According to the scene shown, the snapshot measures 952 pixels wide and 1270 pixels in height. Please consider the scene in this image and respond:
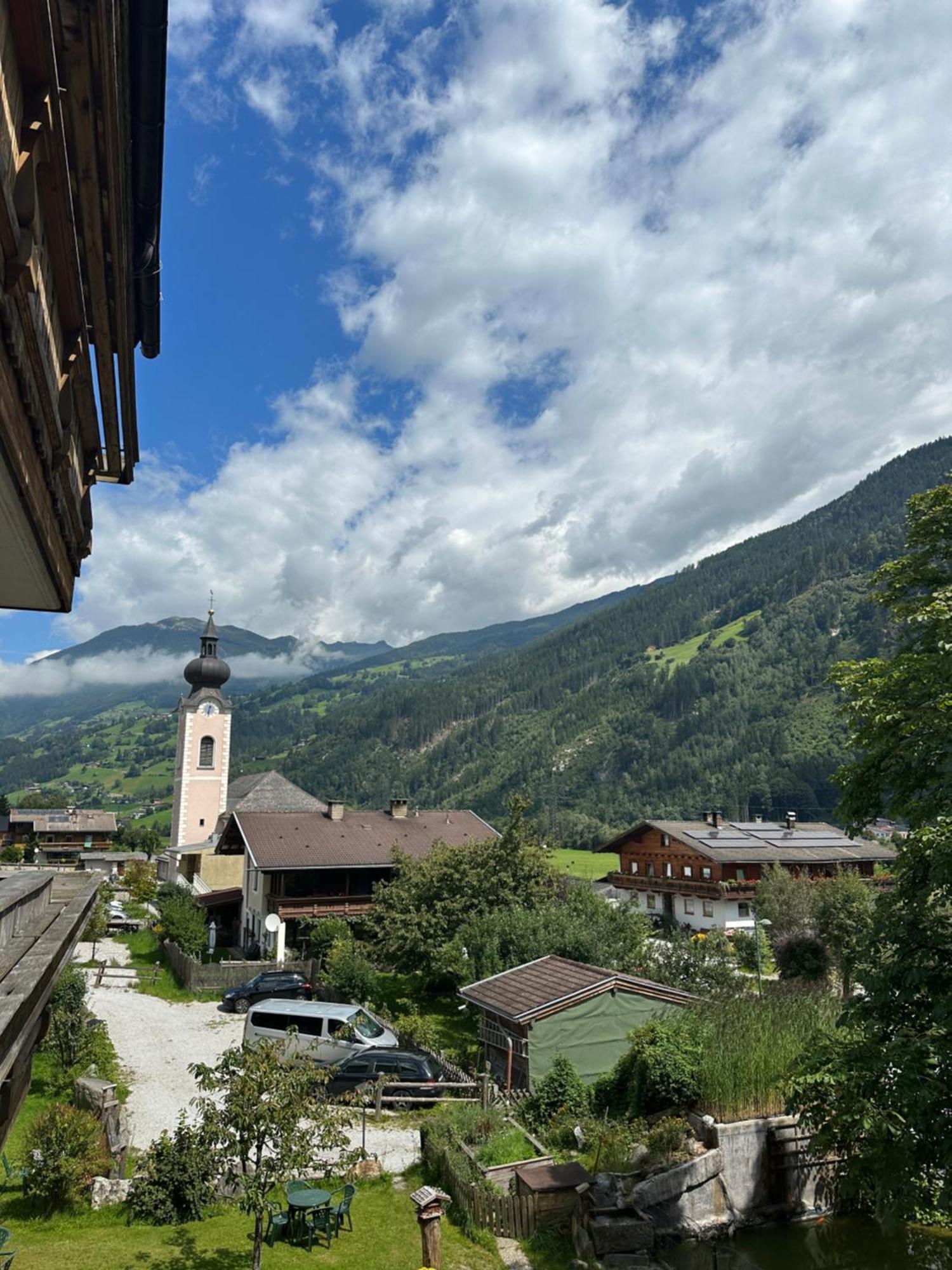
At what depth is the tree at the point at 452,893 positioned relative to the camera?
101 feet

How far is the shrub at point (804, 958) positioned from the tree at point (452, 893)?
9.80 metres

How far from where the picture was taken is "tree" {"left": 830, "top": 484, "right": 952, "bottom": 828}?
12062 millimetres

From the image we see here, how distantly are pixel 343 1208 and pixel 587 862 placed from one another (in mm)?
84472

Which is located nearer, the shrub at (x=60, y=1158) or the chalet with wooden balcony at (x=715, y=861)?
the shrub at (x=60, y=1158)

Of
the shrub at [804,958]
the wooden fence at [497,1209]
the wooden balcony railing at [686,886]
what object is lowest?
the wooden fence at [497,1209]

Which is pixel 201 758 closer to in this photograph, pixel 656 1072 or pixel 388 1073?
pixel 388 1073

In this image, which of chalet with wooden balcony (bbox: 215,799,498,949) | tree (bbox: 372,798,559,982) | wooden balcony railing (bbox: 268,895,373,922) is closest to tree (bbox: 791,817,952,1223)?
tree (bbox: 372,798,559,982)

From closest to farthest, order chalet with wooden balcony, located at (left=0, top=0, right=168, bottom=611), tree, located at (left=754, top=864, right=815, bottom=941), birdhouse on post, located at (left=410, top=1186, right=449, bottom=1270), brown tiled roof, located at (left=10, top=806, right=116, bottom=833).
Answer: chalet with wooden balcony, located at (left=0, top=0, right=168, bottom=611)
birdhouse on post, located at (left=410, top=1186, right=449, bottom=1270)
tree, located at (left=754, top=864, right=815, bottom=941)
brown tiled roof, located at (left=10, top=806, right=116, bottom=833)

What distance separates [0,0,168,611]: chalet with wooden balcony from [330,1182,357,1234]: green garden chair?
1421cm

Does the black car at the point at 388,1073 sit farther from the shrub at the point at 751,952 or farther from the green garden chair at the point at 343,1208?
the shrub at the point at 751,952

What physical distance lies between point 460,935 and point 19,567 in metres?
28.4

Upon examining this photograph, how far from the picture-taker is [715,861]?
51.4 m

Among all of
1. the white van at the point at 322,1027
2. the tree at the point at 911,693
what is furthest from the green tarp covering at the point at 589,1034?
the tree at the point at 911,693

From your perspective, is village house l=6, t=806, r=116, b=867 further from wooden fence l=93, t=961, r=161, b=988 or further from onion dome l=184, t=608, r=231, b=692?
wooden fence l=93, t=961, r=161, b=988
